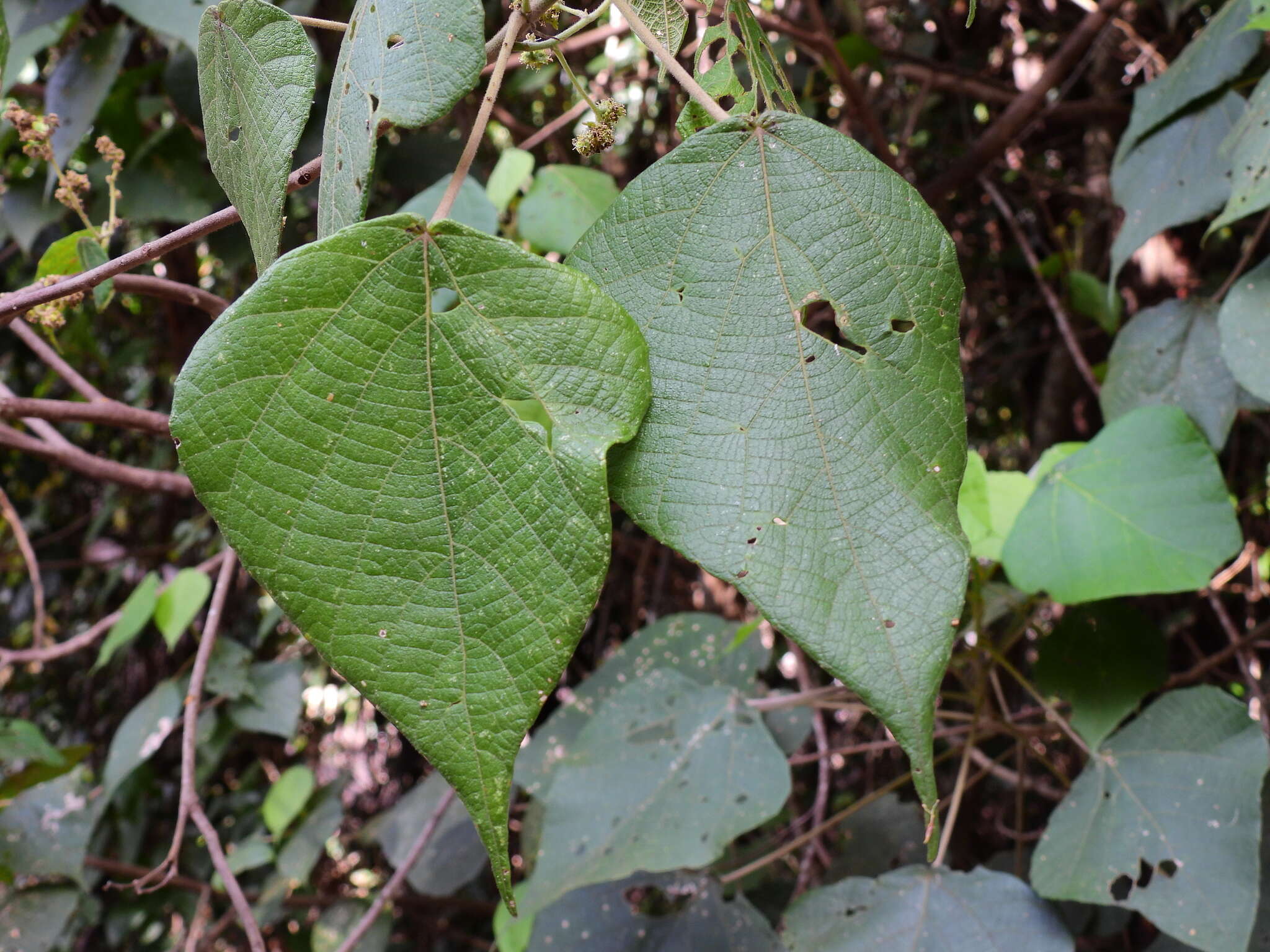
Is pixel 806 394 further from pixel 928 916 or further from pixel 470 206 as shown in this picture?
pixel 470 206

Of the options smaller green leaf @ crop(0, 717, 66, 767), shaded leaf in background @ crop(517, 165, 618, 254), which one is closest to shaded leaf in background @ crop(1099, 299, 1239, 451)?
shaded leaf in background @ crop(517, 165, 618, 254)

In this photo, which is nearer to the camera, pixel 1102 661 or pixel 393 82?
pixel 393 82

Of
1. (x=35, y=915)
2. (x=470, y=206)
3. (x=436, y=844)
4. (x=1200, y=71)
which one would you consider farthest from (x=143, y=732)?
(x=1200, y=71)

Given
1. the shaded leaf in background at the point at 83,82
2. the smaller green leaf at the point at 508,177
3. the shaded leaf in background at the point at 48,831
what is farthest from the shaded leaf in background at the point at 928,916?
the shaded leaf in background at the point at 83,82

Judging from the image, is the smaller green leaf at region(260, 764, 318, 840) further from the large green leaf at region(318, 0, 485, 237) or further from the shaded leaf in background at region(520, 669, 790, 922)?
the large green leaf at region(318, 0, 485, 237)

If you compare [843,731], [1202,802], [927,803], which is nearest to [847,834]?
[843,731]
